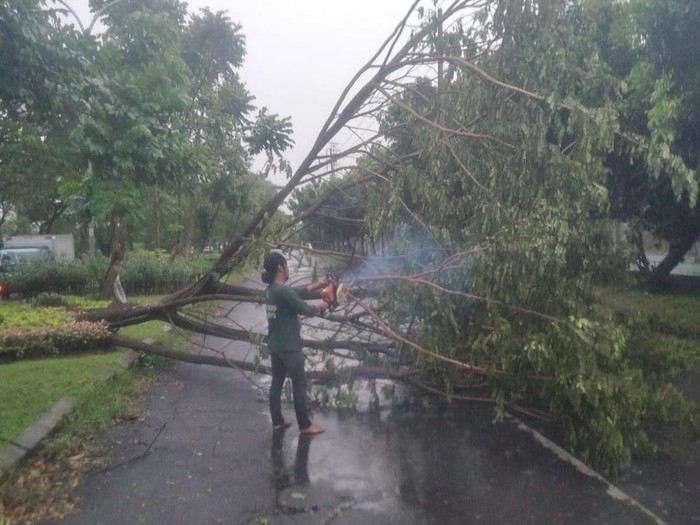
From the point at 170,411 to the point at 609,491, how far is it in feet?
15.0

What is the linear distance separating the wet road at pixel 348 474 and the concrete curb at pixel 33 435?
539mm

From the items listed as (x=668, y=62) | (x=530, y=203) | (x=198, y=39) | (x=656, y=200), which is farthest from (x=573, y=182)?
(x=198, y=39)

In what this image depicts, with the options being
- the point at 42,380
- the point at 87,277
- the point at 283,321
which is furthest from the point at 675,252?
the point at 87,277

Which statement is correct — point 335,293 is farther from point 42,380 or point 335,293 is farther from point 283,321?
point 42,380

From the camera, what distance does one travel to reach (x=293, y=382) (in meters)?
6.63

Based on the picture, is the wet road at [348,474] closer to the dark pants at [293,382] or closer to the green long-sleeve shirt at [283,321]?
the dark pants at [293,382]

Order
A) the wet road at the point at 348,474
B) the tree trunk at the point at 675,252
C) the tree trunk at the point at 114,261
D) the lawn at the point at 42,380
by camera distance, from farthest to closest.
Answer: the tree trunk at the point at 675,252, the tree trunk at the point at 114,261, the lawn at the point at 42,380, the wet road at the point at 348,474

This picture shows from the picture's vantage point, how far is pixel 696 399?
8195mm

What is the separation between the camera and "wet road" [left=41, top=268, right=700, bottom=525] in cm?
480

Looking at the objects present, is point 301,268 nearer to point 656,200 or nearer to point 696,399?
point 696,399

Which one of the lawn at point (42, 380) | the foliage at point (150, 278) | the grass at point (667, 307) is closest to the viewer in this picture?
the lawn at point (42, 380)

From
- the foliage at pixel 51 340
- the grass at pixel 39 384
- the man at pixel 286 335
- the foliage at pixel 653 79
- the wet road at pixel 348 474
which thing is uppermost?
the foliage at pixel 653 79

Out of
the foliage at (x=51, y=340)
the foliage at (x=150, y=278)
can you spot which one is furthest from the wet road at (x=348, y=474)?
the foliage at (x=150, y=278)

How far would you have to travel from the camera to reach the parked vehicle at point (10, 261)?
813 inches
